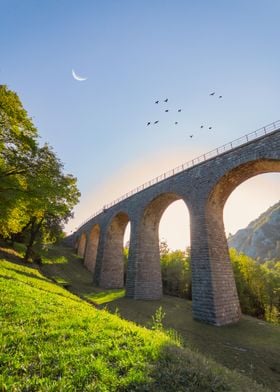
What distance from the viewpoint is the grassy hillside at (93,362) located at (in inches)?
118

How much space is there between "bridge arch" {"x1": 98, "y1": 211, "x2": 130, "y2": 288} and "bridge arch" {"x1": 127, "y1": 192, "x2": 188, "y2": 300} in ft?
15.6

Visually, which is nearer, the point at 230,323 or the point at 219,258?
the point at 230,323

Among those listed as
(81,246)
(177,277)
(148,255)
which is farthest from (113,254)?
(81,246)

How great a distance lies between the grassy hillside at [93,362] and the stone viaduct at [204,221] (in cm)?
879

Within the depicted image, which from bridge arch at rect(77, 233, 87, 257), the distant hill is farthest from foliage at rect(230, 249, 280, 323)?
the distant hill

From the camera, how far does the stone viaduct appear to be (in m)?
12.1

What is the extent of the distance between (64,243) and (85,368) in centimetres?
5285

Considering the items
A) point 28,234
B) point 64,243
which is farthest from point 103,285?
point 64,243

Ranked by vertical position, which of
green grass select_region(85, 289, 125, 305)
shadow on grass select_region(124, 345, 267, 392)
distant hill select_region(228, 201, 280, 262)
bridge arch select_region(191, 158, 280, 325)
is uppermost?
distant hill select_region(228, 201, 280, 262)

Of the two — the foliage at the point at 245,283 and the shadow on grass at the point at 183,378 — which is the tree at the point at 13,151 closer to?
the shadow on grass at the point at 183,378

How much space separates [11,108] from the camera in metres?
11.7

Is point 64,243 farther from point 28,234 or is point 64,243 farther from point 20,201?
point 20,201

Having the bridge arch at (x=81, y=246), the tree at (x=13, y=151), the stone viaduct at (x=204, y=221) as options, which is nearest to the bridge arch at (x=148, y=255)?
the stone viaduct at (x=204, y=221)

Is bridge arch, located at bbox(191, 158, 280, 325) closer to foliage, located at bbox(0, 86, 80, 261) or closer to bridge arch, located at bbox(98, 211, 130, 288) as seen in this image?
foliage, located at bbox(0, 86, 80, 261)
